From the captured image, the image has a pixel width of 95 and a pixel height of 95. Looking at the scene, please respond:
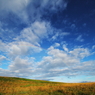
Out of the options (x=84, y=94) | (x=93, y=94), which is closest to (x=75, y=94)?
(x=84, y=94)

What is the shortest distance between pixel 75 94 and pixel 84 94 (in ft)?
3.55

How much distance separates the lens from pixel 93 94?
33.6 ft

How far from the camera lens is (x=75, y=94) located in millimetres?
10844

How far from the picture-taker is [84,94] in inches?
426

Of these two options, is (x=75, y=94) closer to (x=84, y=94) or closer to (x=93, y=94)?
(x=84, y=94)

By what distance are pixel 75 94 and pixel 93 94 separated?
6.56 feet

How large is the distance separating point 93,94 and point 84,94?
3.38 feet
